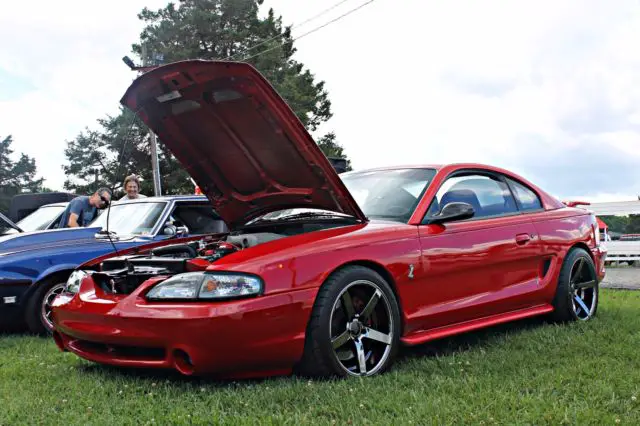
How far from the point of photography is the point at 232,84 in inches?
158

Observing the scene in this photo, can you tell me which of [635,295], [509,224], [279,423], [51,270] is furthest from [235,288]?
[635,295]

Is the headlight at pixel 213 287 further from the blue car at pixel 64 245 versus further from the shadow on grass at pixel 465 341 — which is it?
the blue car at pixel 64 245

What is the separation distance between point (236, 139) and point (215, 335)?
1561mm

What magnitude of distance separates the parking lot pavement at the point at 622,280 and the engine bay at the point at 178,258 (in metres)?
6.70

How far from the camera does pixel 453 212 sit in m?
4.40

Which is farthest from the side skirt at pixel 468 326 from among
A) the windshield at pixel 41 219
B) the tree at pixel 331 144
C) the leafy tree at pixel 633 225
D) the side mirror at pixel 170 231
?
the tree at pixel 331 144

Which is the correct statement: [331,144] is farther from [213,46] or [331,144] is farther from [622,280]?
[622,280]

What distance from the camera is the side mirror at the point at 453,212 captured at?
14.4 ft

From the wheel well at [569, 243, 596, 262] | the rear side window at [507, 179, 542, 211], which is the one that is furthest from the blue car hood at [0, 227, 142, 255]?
the wheel well at [569, 243, 596, 262]

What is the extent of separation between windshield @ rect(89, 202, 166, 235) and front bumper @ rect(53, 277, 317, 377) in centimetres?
275

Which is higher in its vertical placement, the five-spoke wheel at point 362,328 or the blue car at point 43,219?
the blue car at point 43,219

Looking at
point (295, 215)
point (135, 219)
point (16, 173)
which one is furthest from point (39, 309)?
point (16, 173)

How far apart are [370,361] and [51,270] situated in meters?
3.37

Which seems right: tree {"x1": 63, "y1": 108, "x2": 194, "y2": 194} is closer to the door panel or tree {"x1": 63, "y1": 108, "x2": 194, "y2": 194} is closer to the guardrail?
the guardrail
